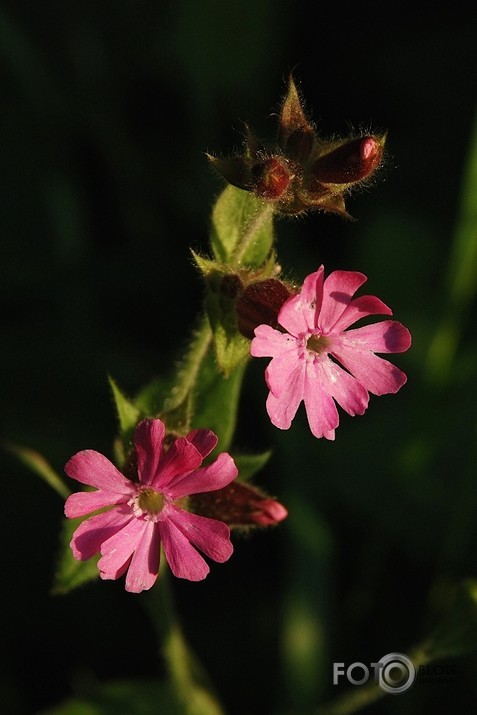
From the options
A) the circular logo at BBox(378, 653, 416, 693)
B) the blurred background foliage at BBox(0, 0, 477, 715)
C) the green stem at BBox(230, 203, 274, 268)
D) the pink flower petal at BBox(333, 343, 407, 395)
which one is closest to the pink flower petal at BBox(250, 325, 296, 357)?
the pink flower petal at BBox(333, 343, 407, 395)

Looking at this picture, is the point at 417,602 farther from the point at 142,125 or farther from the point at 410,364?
the point at 142,125

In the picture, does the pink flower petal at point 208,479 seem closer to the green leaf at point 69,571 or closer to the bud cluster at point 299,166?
the green leaf at point 69,571

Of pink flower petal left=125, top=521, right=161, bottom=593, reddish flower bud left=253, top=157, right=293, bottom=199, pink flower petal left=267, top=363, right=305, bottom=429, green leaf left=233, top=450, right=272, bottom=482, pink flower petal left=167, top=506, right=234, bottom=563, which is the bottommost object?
pink flower petal left=125, top=521, right=161, bottom=593

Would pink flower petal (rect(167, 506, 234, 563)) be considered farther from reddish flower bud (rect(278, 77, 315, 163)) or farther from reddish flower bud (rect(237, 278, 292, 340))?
reddish flower bud (rect(278, 77, 315, 163))

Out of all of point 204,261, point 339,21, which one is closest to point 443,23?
point 339,21

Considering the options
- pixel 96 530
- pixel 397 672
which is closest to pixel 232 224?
pixel 96 530

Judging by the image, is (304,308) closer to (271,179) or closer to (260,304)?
(260,304)

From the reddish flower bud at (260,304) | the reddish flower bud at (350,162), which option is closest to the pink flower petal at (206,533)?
the reddish flower bud at (260,304)
